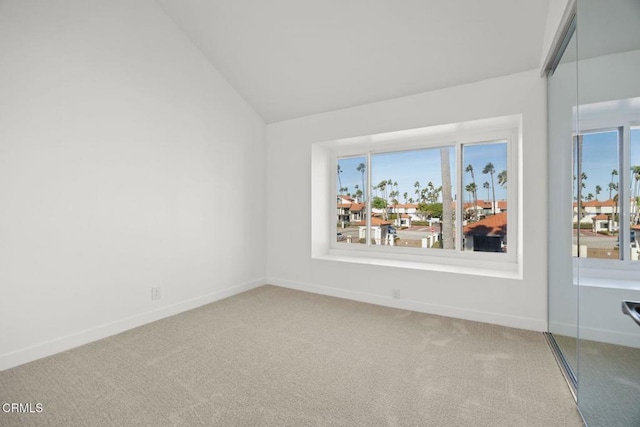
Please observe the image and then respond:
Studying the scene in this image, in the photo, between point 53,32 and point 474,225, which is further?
point 474,225

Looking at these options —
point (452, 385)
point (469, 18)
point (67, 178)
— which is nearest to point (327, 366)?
point (452, 385)

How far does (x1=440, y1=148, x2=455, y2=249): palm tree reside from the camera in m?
3.55

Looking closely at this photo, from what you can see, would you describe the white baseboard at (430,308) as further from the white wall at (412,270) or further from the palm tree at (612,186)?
the palm tree at (612,186)

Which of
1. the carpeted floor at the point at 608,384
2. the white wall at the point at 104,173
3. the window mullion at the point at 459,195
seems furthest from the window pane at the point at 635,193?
the white wall at the point at 104,173

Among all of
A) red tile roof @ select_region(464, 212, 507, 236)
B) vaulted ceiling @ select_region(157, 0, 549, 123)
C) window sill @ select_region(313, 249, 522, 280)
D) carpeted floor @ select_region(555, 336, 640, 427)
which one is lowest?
carpeted floor @ select_region(555, 336, 640, 427)

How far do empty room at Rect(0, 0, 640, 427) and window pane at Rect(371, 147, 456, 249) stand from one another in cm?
3

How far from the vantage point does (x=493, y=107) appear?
2.83m

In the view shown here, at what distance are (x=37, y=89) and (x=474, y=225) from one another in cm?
416

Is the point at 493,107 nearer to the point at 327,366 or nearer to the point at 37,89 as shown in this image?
the point at 327,366

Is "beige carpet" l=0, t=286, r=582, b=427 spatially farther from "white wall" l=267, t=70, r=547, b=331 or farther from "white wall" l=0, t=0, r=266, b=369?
"white wall" l=0, t=0, r=266, b=369

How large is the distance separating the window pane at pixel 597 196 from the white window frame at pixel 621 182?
0.03 m

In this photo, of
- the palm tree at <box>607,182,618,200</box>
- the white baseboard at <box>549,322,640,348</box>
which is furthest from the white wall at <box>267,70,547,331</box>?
the palm tree at <box>607,182,618,200</box>

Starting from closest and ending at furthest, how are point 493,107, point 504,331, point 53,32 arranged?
point 53,32 → point 504,331 → point 493,107
